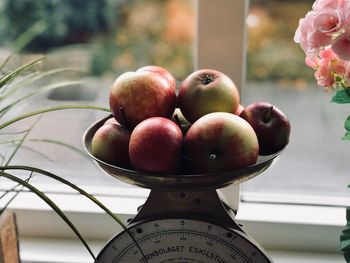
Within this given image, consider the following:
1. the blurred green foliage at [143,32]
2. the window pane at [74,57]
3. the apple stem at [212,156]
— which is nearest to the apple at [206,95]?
the apple stem at [212,156]

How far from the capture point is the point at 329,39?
32.1 inches

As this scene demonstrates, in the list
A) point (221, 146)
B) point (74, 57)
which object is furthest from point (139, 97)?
→ point (74, 57)

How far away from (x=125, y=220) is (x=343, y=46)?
680 mm

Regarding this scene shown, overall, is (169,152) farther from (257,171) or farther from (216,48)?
(216,48)

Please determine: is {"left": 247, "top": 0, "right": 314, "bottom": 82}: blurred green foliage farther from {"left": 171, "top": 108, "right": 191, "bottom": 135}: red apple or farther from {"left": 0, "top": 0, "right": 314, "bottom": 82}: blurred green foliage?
{"left": 171, "top": 108, "right": 191, "bottom": 135}: red apple

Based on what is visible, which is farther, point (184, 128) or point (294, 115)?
point (294, 115)

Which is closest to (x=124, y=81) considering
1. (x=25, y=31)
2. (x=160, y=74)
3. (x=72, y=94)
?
(x=160, y=74)

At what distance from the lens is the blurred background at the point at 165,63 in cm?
139

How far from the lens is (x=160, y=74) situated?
0.88 meters

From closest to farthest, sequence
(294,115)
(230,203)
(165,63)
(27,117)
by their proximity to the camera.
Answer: (27,117) → (230,203) → (294,115) → (165,63)

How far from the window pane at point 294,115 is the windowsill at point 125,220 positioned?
0.07 m

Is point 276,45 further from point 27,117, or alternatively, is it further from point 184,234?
point 184,234

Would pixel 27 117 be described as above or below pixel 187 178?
above

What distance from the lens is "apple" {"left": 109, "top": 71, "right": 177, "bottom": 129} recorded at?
0.85 metres
